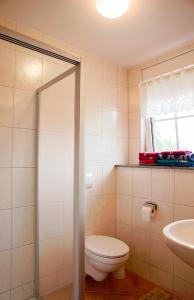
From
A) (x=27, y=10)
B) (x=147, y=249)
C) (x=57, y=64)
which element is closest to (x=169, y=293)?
(x=147, y=249)

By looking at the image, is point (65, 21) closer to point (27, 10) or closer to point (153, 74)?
point (27, 10)

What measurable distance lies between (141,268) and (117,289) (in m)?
0.36

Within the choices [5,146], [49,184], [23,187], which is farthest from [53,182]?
[5,146]

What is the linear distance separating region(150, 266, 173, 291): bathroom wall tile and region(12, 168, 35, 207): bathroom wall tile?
53.4 inches

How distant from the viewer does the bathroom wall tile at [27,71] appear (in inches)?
69.7

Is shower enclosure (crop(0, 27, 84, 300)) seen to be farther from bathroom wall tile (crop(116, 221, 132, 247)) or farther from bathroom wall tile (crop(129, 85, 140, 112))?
bathroom wall tile (crop(129, 85, 140, 112))

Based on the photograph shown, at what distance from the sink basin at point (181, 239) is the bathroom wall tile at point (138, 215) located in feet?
2.43

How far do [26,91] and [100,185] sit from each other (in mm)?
1216

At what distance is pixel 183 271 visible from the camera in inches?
74.1

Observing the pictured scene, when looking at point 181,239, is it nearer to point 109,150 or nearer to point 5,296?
point 109,150

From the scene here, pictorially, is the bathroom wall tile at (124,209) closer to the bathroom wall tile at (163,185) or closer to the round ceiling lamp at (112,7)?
the bathroom wall tile at (163,185)

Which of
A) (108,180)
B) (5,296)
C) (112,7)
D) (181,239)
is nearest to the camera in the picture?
(181,239)

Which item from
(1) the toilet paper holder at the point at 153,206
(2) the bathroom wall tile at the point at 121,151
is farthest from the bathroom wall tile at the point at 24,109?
(1) the toilet paper holder at the point at 153,206

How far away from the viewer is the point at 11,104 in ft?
5.67
